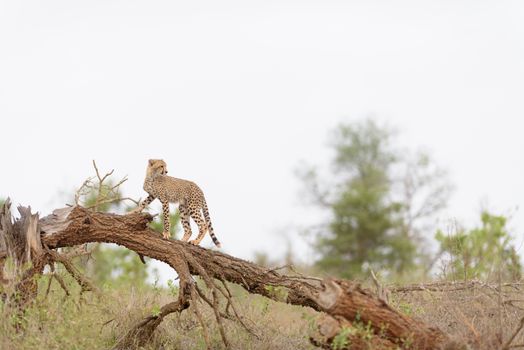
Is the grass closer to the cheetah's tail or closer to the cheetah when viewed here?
the cheetah's tail

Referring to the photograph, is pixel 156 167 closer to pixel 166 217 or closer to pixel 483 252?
pixel 166 217

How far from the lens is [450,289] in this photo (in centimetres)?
980

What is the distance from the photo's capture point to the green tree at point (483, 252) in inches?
433

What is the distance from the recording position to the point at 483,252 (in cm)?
1627

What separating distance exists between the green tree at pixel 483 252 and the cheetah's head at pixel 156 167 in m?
3.94

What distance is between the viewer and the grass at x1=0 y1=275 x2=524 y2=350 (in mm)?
7988

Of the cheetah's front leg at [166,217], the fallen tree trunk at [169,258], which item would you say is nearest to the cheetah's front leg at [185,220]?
the cheetah's front leg at [166,217]

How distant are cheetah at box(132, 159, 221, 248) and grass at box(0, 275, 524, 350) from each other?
1021mm

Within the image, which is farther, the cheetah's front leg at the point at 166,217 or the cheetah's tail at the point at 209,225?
the cheetah's tail at the point at 209,225

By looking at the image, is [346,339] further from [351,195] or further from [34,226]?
[351,195]

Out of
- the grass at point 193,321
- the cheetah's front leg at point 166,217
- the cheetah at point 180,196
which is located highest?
the cheetah at point 180,196

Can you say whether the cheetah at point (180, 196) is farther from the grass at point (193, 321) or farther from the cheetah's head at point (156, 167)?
the grass at point (193, 321)

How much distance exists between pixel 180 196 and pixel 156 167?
0.52 m

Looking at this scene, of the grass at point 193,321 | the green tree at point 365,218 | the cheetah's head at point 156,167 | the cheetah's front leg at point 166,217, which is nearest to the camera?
the grass at point 193,321
